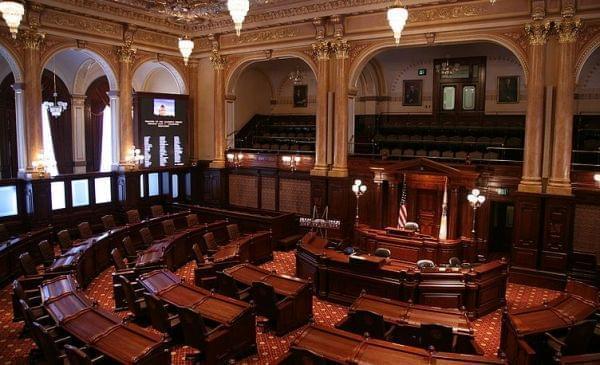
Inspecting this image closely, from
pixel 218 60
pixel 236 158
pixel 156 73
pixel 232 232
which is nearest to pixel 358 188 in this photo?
pixel 232 232

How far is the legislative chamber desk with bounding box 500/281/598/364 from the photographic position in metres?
6.17

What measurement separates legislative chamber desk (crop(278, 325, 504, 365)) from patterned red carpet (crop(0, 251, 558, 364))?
1.55 meters

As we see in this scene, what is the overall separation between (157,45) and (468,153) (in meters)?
10.8

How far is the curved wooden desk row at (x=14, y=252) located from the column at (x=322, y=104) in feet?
24.8

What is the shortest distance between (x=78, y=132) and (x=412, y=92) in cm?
1315

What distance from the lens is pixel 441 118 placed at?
1593cm

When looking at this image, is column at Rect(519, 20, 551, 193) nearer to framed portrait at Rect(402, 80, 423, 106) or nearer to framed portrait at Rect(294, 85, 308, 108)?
framed portrait at Rect(402, 80, 423, 106)

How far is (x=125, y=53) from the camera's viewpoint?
49.1ft

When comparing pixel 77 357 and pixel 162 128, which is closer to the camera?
pixel 77 357

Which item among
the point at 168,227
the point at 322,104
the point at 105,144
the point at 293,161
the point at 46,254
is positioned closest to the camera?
the point at 46,254

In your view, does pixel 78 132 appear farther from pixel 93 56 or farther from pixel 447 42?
pixel 447 42

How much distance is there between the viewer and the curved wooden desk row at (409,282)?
855 cm

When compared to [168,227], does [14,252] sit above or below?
below

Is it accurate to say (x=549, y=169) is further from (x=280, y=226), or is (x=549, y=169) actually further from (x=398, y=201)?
(x=280, y=226)
